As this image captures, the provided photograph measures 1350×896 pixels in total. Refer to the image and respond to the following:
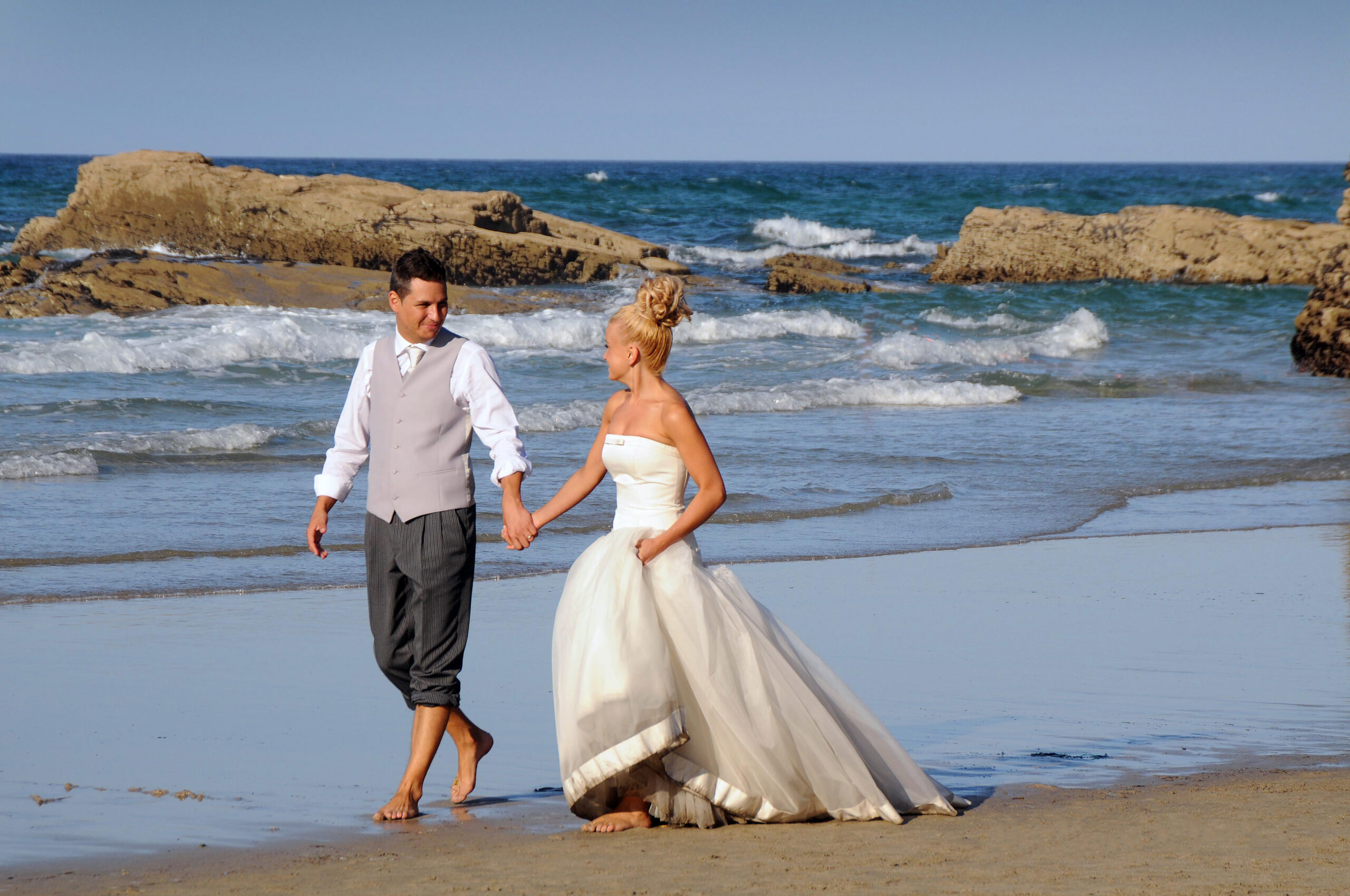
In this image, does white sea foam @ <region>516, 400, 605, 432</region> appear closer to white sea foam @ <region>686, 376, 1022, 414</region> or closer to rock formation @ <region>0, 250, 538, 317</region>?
white sea foam @ <region>686, 376, 1022, 414</region>

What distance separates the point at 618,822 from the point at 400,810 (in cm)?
64

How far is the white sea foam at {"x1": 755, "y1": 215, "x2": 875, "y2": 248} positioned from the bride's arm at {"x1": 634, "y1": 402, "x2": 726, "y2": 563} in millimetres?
35388

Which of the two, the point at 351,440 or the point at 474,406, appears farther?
the point at 351,440

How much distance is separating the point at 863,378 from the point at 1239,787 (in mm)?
12894

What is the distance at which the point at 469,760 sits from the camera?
13.7ft

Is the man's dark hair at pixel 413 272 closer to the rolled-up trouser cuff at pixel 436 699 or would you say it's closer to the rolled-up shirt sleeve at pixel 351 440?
the rolled-up shirt sleeve at pixel 351 440

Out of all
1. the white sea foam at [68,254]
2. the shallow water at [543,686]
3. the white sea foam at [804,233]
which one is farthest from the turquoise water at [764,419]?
the white sea foam at [804,233]

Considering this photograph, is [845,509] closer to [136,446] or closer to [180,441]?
[180,441]

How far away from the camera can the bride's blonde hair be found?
3932 millimetres

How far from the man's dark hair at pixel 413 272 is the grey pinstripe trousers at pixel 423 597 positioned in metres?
0.70

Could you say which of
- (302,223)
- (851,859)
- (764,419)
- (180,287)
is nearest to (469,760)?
(851,859)

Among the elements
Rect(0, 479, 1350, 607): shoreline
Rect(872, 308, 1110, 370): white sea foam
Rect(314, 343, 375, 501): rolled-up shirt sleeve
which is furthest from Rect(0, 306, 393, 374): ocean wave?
Rect(314, 343, 375, 501): rolled-up shirt sleeve

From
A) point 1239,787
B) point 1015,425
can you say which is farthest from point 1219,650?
point 1015,425

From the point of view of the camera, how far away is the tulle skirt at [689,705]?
3664 millimetres
